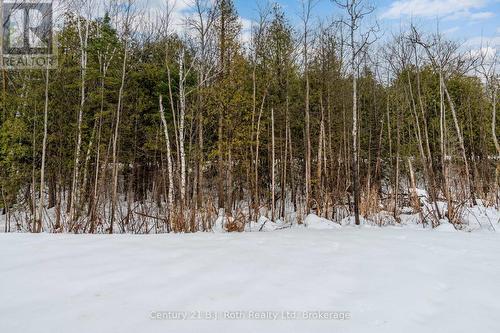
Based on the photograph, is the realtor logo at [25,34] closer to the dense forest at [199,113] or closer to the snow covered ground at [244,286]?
the dense forest at [199,113]

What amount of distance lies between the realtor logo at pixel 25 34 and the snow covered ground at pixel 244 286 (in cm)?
986

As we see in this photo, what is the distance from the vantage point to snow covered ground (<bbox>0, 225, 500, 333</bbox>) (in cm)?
189

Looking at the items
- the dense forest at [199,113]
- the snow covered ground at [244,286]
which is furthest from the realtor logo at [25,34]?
the snow covered ground at [244,286]

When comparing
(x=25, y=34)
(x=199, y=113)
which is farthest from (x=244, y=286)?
(x=25, y=34)

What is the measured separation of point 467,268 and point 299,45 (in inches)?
459

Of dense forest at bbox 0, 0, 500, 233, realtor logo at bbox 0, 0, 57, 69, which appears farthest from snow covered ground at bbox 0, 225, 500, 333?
realtor logo at bbox 0, 0, 57, 69

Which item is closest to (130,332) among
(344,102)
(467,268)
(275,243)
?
(275,243)

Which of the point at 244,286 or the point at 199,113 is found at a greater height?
the point at 199,113

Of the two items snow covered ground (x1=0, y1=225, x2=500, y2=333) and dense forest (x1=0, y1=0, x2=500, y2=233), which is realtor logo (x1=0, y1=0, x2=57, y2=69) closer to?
dense forest (x1=0, y1=0, x2=500, y2=233)

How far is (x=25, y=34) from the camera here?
11.3 m

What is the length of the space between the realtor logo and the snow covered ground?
9861 mm

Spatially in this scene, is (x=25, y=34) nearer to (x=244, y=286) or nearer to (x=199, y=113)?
(x=199, y=113)

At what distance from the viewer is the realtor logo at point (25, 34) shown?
11016 millimetres

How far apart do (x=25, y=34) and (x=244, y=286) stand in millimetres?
13007
